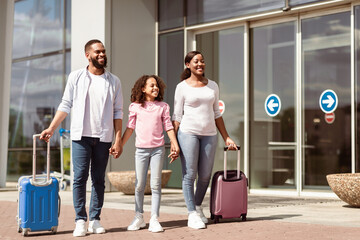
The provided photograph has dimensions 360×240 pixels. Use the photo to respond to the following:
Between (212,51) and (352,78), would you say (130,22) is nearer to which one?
(212,51)

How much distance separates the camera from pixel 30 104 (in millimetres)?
14633

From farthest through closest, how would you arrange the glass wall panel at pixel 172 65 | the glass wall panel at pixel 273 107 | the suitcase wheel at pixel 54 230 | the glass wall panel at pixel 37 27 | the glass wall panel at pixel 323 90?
the glass wall panel at pixel 37 27, the glass wall panel at pixel 172 65, the glass wall panel at pixel 273 107, the glass wall panel at pixel 323 90, the suitcase wheel at pixel 54 230

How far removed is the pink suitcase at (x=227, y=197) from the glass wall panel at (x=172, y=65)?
6.01m

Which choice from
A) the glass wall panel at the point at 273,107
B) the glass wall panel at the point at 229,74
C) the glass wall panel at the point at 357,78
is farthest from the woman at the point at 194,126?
the glass wall panel at the point at 229,74

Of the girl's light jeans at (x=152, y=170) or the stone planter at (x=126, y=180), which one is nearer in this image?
the girl's light jeans at (x=152, y=170)

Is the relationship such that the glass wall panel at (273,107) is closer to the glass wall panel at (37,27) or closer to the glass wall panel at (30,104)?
the glass wall panel at (30,104)

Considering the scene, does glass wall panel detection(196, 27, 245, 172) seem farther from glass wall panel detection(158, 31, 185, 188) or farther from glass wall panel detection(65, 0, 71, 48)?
glass wall panel detection(65, 0, 71, 48)

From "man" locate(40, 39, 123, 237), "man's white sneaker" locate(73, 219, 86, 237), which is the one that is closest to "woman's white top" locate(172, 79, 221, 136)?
"man" locate(40, 39, 123, 237)

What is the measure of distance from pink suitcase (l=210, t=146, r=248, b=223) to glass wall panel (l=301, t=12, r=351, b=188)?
4005 mm

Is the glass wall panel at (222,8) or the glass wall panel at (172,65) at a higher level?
the glass wall panel at (222,8)

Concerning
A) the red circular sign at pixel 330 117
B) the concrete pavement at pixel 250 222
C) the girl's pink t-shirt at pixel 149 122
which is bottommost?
the concrete pavement at pixel 250 222

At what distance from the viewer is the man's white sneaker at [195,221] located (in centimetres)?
591

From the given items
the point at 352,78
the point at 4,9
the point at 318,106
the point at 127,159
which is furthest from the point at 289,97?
the point at 4,9

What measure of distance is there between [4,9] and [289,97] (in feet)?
24.6
